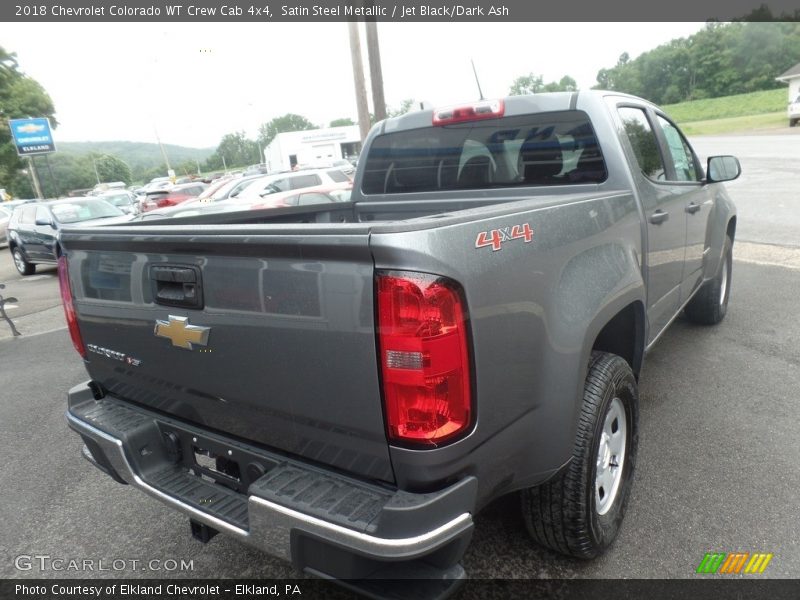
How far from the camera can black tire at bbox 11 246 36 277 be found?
12781mm

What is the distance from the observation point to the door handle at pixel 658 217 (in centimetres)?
290

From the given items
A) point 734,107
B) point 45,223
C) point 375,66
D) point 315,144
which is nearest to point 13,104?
point 315,144

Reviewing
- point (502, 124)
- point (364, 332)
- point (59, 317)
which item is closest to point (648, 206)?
point (502, 124)

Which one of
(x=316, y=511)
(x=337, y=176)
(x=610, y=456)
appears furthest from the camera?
(x=337, y=176)

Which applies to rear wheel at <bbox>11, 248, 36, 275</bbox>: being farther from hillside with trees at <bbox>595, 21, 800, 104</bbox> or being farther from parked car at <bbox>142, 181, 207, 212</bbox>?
hillside with trees at <bbox>595, 21, 800, 104</bbox>

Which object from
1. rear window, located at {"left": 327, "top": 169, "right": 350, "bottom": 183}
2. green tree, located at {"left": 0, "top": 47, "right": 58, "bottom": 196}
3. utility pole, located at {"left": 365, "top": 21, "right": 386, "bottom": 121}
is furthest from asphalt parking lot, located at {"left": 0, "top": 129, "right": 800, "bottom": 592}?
green tree, located at {"left": 0, "top": 47, "right": 58, "bottom": 196}

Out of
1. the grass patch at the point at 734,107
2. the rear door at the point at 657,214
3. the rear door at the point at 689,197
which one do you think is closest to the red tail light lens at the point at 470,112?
the rear door at the point at 657,214

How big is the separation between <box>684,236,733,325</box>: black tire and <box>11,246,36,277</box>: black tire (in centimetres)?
1365

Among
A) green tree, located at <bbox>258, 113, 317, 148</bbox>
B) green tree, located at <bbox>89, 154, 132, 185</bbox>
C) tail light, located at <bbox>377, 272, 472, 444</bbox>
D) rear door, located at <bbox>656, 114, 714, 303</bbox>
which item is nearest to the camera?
tail light, located at <bbox>377, 272, 472, 444</bbox>

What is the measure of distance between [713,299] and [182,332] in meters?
4.51

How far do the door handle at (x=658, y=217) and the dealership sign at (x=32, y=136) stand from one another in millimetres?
39479

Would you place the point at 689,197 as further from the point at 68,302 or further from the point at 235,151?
the point at 235,151

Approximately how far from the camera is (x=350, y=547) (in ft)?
5.04

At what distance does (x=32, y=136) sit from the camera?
34781mm
